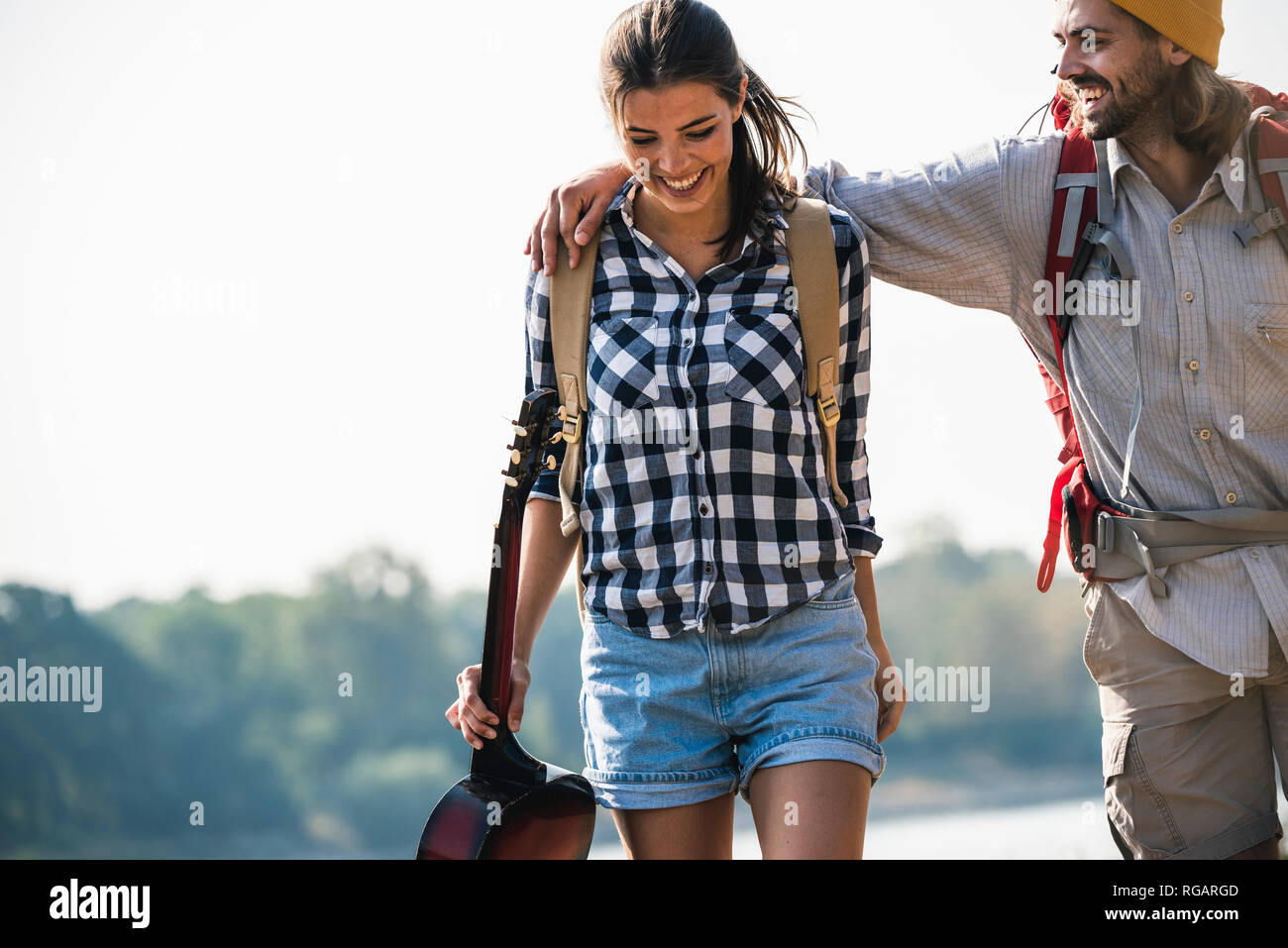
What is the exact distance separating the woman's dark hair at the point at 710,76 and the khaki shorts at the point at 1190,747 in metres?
1.03

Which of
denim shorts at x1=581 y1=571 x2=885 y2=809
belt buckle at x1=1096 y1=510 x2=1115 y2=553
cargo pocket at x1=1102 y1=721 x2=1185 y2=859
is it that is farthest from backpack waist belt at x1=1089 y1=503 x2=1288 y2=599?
denim shorts at x1=581 y1=571 x2=885 y2=809

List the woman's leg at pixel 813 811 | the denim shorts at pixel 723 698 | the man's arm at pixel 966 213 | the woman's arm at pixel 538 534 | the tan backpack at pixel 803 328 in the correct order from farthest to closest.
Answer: the man's arm at pixel 966 213
the woman's arm at pixel 538 534
the tan backpack at pixel 803 328
the denim shorts at pixel 723 698
the woman's leg at pixel 813 811

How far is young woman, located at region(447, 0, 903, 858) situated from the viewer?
7.22 feet

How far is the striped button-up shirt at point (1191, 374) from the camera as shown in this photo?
95.8 inches

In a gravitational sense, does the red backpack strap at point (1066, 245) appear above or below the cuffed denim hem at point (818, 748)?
above

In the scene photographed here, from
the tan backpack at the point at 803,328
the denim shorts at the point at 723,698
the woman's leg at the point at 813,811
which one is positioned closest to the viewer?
the woman's leg at the point at 813,811

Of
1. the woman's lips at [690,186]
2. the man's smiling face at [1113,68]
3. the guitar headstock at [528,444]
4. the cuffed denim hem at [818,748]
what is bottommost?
the cuffed denim hem at [818,748]

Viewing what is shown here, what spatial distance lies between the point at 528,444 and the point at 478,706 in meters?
0.46

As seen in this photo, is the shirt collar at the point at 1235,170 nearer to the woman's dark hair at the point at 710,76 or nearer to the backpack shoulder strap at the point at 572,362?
the woman's dark hair at the point at 710,76

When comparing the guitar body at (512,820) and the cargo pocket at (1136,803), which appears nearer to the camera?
the guitar body at (512,820)

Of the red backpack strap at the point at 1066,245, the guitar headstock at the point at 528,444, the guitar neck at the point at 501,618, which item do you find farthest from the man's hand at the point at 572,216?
the red backpack strap at the point at 1066,245

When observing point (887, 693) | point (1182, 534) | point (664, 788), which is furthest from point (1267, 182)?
point (664, 788)

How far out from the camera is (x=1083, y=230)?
2547 millimetres

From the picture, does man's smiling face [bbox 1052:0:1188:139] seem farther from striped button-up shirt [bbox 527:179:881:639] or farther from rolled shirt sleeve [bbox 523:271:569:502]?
rolled shirt sleeve [bbox 523:271:569:502]
